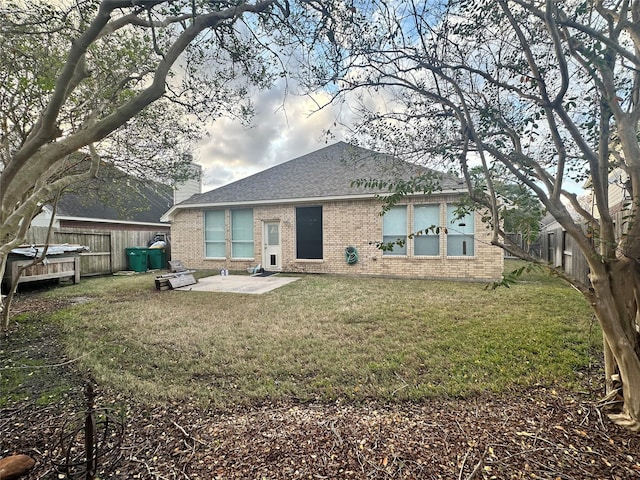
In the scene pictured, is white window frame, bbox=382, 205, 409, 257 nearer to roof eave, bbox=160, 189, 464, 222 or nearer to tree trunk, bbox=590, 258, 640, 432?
roof eave, bbox=160, 189, 464, 222

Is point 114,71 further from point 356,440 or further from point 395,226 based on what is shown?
point 395,226

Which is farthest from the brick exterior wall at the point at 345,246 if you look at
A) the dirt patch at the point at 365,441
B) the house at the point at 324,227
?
the dirt patch at the point at 365,441

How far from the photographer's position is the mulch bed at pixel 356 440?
6.11ft

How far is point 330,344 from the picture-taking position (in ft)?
13.6

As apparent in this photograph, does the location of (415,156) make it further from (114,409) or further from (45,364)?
(45,364)

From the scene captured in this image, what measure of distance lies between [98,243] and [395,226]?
11344mm

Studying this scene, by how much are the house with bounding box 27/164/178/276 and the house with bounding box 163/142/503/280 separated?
2.19 m

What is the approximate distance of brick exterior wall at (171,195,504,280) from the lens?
9.50 metres

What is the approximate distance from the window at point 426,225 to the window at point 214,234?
7.83 metres

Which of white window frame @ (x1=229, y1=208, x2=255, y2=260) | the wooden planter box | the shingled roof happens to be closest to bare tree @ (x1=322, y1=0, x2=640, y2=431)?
the shingled roof

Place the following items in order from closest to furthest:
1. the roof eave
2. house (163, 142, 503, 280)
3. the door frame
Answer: house (163, 142, 503, 280) < the roof eave < the door frame

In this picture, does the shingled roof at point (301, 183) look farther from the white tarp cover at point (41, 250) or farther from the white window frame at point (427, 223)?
the white tarp cover at point (41, 250)

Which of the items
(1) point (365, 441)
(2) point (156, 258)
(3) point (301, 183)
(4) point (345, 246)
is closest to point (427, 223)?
(4) point (345, 246)

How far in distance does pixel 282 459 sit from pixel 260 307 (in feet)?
14.6
